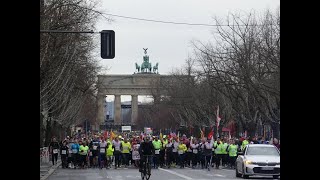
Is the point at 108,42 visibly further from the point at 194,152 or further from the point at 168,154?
the point at 168,154

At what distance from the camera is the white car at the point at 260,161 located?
1296 inches

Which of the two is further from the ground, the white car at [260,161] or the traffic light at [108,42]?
the traffic light at [108,42]

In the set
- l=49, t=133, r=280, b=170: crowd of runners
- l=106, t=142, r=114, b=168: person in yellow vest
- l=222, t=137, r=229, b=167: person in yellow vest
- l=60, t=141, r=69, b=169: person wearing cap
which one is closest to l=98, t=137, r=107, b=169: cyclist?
l=49, t=133, r=280, b=170: crowd of runners

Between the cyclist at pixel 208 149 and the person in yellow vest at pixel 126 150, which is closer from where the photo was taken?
the cyclist at pixel 208 149

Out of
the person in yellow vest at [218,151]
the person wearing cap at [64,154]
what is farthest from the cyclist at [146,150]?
the person wearing cap at [64,154]

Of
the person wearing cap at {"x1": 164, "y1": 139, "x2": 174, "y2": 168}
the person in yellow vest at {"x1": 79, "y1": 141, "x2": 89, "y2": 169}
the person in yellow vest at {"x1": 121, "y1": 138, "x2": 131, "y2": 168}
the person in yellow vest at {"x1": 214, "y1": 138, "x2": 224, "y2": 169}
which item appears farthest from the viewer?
the person wearing cap at {"x1": 164, "y1": 139, "x2": 174, "y2": 168}

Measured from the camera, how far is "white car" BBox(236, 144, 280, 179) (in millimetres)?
32906

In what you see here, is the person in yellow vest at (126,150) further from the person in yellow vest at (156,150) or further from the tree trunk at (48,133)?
the tree trunk at (48,133)

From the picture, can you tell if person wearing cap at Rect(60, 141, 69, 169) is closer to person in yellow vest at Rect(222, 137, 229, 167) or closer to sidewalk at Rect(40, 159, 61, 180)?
sidewalk at Rect(40, 159, 61, 180)

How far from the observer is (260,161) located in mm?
33062

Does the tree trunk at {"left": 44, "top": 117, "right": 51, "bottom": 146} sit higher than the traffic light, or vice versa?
the traffic light
